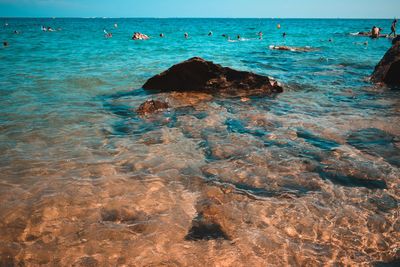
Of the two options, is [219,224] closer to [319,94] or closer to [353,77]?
[319,94]

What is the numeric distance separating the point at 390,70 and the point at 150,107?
1005 centimetres

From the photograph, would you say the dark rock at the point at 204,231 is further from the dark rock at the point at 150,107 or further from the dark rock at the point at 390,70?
the dark rock at the point at 390,70

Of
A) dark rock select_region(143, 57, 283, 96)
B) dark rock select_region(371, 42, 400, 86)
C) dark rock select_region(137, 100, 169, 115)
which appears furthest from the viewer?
dark rock select_region(371, 42, 400, 86)

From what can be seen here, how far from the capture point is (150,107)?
7.99 metres

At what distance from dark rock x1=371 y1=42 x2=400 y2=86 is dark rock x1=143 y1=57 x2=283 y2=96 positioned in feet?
16.2

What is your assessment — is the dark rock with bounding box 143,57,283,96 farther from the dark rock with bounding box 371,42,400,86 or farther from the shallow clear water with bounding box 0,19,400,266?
the dark rock with bounding box 371,42,400,86

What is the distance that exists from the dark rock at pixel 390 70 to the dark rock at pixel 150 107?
938cm

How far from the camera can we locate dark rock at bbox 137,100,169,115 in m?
7.85

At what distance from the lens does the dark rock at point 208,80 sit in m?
10.4

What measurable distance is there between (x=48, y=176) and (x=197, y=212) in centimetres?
249

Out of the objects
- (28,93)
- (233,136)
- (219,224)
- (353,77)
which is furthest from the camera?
(353,77)

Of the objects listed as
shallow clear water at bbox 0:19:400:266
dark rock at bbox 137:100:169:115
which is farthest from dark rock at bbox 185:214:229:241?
dark rock at bbox 137:100:169:115

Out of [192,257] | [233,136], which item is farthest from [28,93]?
[192,257]

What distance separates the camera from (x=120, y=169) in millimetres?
4832
